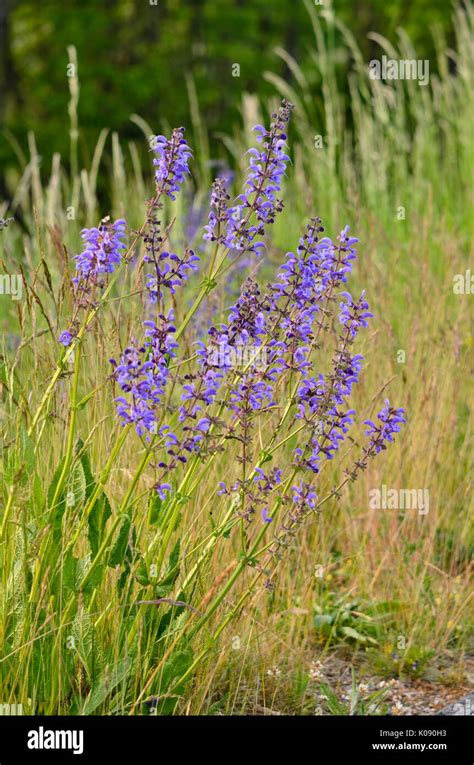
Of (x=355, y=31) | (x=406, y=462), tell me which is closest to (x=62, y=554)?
(x=406, y=462)

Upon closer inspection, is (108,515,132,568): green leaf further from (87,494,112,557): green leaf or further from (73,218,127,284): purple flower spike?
(73,218,127,284): purple flower spike

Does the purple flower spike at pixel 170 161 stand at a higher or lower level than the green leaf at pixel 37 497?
higher

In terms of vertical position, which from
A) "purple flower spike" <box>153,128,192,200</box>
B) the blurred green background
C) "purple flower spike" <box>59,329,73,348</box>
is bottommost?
"purple flower spike" <box>59,329,73,348</box>

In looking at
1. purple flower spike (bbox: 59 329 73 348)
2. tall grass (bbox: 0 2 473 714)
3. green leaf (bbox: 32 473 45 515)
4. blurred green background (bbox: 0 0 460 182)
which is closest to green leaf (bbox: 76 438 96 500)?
tall grass (bbox: 0 2 473 714)

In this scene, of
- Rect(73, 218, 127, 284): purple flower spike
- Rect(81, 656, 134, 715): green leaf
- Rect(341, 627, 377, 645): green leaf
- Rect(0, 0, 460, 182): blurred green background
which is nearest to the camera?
Rect(73, 218, 127, 284): purple flower spike

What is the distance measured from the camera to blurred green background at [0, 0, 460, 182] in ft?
38.3

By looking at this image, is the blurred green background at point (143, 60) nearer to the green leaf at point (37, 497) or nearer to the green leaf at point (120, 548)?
the green leaf at point (37, 497)

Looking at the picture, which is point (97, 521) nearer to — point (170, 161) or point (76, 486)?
point (76, 486)

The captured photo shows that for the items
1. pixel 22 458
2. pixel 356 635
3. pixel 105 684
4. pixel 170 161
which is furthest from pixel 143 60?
pixel 105 684

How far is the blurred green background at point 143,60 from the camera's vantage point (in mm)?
11680

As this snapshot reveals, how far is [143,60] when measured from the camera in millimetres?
13023

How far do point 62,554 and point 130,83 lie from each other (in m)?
10.0

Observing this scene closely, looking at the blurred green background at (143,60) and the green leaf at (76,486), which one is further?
the blurred green background at (143,60)
